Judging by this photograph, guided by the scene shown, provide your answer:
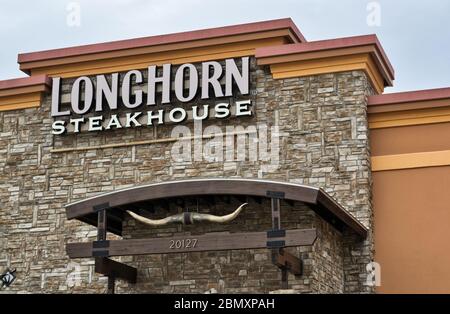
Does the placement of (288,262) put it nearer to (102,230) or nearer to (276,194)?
(276,194)

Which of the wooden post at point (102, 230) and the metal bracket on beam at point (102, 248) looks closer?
the metal bracket on beam at point (102, 248)

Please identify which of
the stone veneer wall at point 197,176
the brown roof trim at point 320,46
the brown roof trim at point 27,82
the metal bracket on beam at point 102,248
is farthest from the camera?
the brown roof trim at point 27,82

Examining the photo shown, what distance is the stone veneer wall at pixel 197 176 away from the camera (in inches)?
707

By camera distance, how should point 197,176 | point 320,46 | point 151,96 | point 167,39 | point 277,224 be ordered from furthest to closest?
point 167,39, point 151,96, point 197,176, point 320,46, point 277,224

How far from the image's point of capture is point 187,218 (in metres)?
17.8

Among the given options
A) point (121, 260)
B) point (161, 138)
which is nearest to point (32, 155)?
point (161, 138)

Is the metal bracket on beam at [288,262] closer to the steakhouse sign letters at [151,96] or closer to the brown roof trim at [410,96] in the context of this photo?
the steakhouse sign letters at [151,96]

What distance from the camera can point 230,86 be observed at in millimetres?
21078

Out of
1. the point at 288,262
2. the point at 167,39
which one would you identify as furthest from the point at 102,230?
the point at 167,39

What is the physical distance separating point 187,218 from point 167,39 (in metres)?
5.75

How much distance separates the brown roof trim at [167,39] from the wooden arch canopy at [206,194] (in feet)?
16.7

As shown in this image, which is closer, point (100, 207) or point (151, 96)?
point (100, 207)

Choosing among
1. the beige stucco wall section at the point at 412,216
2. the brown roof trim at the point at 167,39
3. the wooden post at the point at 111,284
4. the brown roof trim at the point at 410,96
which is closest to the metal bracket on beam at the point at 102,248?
the wooden post at the point at 111,284

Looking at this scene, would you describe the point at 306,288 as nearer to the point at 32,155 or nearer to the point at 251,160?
the point at 251,160
